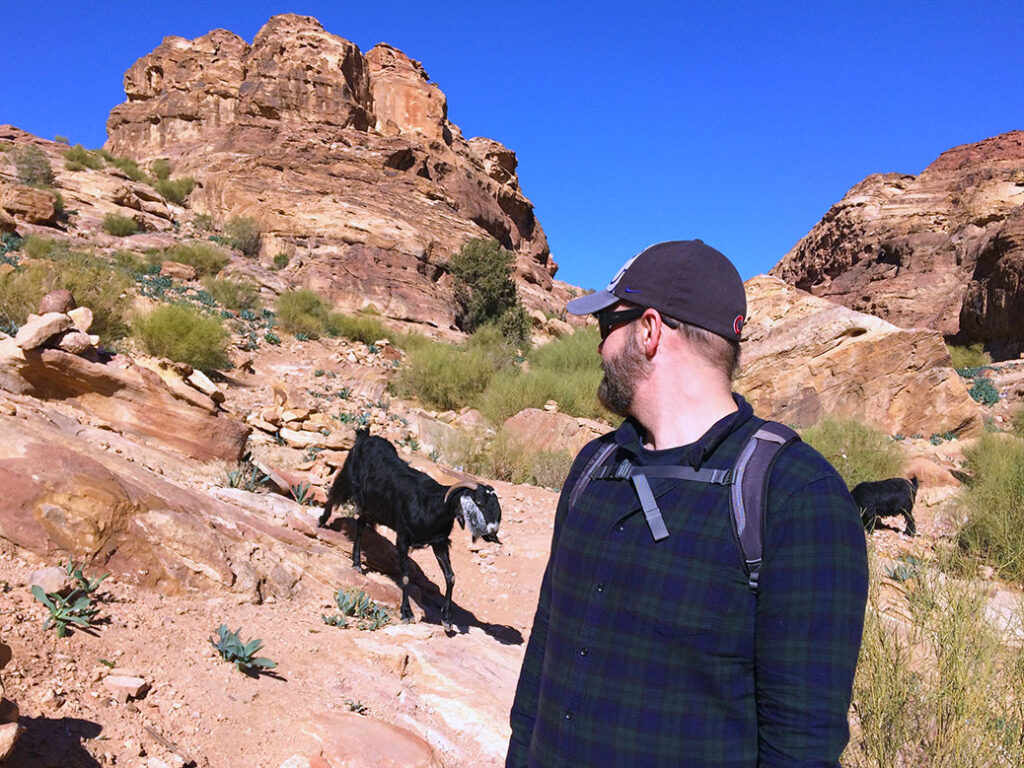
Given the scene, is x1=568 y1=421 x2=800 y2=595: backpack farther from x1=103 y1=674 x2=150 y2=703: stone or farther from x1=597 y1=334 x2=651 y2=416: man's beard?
x1=103 y1=674 x2=150 y2=703: stone

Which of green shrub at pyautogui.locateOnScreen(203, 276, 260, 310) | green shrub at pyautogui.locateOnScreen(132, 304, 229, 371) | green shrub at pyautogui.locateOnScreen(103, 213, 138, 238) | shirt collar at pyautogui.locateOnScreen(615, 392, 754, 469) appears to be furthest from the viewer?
green shrub at pyautogui.locateOnScreen(103, 213, 138, 238)

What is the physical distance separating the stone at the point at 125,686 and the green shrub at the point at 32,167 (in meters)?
28.3

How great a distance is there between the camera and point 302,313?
790 inches

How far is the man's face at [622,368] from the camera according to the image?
5.15 feet

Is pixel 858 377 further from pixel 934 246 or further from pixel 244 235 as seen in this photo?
pixel 934 246

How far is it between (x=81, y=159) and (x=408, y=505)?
31951 millimetres

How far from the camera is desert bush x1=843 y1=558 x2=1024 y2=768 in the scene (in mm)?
2873

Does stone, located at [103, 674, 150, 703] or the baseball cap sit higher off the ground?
the baseball cap

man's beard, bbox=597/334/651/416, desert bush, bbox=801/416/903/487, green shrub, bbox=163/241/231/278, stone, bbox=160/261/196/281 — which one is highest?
green shrub, bbox=163/241/231/278

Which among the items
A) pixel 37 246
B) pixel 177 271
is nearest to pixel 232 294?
pixel 177 271

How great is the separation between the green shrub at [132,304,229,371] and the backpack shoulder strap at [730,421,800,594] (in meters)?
12.8

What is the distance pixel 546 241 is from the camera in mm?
50500

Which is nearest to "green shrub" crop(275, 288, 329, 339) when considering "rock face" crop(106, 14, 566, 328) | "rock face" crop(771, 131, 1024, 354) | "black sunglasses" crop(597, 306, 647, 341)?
"rock face" crop(106, 14, 566, 328)

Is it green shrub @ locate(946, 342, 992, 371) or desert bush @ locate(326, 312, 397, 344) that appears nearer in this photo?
desert bush @ locate(326, 312, 397, 344)
